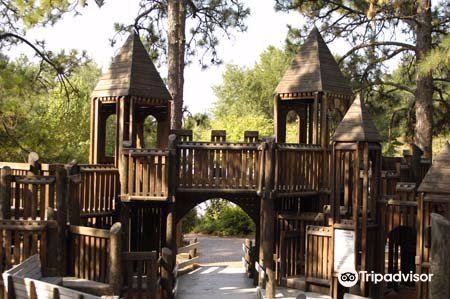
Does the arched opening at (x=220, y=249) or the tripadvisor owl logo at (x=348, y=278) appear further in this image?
the arched opening at (x=220, y=249)

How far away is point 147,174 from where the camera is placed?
46.1ft

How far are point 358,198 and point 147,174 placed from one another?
200 inches

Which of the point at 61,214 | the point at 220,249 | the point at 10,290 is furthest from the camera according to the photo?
the point at 220,249

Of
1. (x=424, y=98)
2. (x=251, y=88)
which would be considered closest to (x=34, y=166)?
(x=424, y=98)

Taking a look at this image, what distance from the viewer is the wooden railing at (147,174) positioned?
45.9 ft

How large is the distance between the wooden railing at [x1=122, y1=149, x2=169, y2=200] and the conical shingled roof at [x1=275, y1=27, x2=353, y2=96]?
4.88 meters

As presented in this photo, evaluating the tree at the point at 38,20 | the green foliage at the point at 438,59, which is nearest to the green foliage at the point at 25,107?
the tree at the point at 38,20

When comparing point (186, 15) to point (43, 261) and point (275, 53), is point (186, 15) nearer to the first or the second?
point (43, 261)

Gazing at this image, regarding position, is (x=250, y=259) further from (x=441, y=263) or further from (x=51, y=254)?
(x=441, y=263)

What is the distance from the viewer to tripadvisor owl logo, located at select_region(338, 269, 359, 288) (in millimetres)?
12353

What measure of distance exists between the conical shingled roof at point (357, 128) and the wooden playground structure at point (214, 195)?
0.03 metres

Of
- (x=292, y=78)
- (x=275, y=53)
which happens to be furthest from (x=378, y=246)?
(x=275, y=53)

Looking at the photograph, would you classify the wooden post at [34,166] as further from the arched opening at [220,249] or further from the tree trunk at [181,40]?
the tree trunk at [181,40]

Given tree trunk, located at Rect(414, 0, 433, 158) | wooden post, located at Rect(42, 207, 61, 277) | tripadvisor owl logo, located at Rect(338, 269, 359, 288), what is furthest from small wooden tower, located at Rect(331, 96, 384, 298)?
tree trunk, located at Rect(414, 0, 433, 158)
